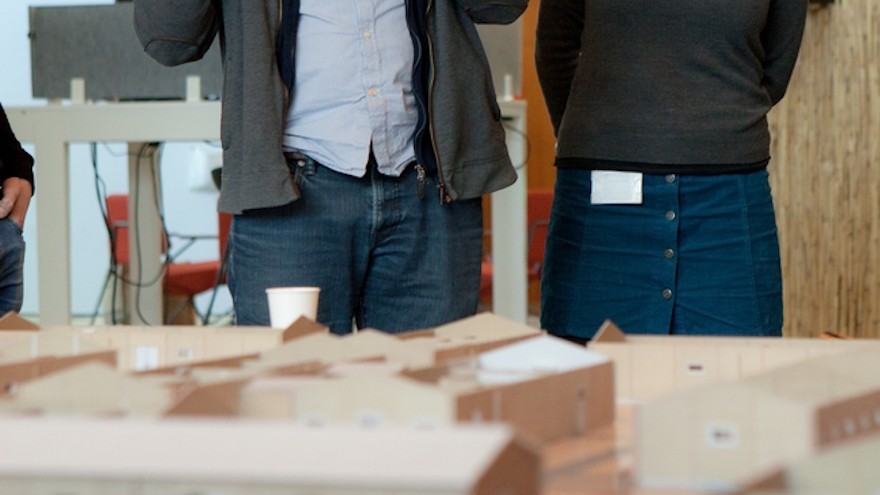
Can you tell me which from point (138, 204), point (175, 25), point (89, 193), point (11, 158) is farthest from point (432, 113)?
point (89, 193)

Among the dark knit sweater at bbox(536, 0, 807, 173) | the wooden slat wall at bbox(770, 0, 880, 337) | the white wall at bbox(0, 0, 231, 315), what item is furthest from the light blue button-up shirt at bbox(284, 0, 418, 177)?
the white wall at bbox(0, 0, 231, 315)

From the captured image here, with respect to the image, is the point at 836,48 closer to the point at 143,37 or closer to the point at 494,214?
the point at 494,214

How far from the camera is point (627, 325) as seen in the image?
189 cm

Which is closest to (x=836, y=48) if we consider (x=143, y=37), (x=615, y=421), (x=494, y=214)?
(x=494, y=214)

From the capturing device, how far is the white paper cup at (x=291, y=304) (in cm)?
127

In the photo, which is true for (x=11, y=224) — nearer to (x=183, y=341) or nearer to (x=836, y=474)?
(x=183, y=341)

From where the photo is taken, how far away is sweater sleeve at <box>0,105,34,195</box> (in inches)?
84.5

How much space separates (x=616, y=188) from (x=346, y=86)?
47 cm

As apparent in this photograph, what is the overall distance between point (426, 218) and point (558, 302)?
0.34m

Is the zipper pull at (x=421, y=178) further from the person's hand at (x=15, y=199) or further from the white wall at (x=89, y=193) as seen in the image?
the white wall at (x=89, y=193)

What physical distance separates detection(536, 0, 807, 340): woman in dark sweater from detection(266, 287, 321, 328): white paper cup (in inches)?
28.7

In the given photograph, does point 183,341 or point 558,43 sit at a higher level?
point 558,43

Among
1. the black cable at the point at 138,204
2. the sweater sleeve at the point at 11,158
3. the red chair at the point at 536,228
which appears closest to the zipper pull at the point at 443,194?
the sweater sleeve at the point at 11,158

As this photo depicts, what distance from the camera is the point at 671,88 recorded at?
1.86 m
